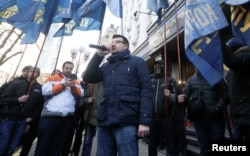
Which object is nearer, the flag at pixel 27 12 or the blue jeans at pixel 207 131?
the blue jeans at pixel 207 131

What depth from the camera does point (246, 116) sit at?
2.50 m

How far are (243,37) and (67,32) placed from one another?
4491 mm

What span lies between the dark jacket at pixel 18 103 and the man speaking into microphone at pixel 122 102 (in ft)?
6.95

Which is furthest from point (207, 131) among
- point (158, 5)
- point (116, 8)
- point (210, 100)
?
point (116, 8)

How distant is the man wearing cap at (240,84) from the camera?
2398 millimetres

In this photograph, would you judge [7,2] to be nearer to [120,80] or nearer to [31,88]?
[31,88]

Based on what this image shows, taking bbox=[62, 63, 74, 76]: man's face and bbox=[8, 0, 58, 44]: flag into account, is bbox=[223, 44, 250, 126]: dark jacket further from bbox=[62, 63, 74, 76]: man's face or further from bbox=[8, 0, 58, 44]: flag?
bbox=[8, 0, 58, 44]: flag

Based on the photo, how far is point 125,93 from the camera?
2717 millimetres

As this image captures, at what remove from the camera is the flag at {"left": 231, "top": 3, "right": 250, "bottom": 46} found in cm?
239

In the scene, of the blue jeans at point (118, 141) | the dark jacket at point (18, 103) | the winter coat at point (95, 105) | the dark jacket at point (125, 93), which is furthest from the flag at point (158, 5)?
the dark jacket at point (18, 103)

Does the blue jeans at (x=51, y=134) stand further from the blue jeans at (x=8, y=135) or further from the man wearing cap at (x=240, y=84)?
the man wearing cap at (x=240, y=84)

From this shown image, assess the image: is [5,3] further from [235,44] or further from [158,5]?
[235,44]

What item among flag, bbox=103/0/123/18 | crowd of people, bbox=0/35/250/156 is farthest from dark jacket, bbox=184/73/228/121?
flag, bbox=103/0/123/18

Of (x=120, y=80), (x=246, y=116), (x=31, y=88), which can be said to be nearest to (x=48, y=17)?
(x=31, y=88)
